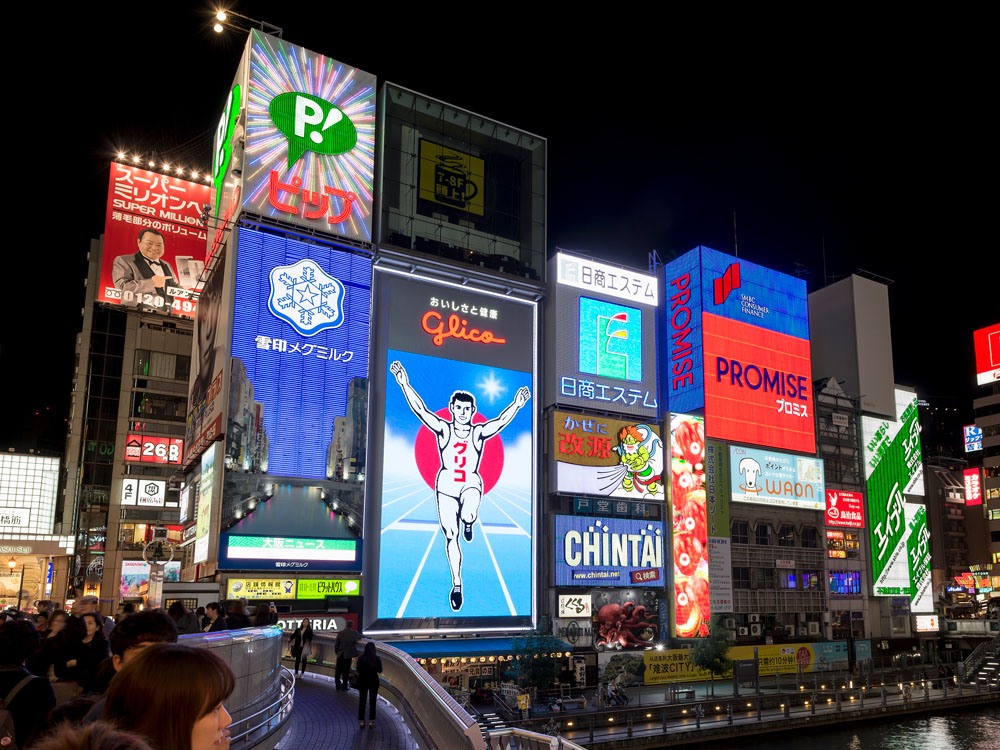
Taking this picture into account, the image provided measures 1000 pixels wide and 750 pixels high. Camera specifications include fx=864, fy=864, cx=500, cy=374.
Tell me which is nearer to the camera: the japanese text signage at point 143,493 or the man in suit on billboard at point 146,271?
the man in suit on billboard at point 146,271

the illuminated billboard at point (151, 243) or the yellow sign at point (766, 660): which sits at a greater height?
the illuminated billboard at point (151, 243)

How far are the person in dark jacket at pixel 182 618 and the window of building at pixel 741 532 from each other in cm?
5280

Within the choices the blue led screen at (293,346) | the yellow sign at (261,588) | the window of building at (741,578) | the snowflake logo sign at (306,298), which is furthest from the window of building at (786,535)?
the yellow sign at (261,588)

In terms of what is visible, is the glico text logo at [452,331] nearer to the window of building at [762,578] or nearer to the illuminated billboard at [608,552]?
the illuminated billboard at [608,552]

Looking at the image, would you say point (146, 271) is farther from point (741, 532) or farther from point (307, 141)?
point (741, 532)

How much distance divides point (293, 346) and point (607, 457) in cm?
2091

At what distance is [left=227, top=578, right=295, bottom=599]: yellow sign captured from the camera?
134ft

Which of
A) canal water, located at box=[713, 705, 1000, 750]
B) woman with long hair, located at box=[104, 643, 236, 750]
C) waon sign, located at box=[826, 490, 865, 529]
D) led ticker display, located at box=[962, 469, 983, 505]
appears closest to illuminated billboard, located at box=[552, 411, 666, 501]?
canal water, located at box=[713, 705, 1000, 750]

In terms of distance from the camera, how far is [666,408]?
206 ft

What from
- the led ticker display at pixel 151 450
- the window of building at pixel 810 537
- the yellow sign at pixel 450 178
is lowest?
the window of building at pixel 810 537

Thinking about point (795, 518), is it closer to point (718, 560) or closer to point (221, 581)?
point (718, 560)

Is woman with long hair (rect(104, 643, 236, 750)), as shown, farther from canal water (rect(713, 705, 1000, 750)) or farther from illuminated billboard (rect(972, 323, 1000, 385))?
illuminated billboard (rect(972, 323, 1000, 385))

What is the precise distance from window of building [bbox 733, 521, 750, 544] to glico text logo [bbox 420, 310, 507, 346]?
2323 cm

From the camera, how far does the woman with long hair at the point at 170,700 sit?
3.05 metres
